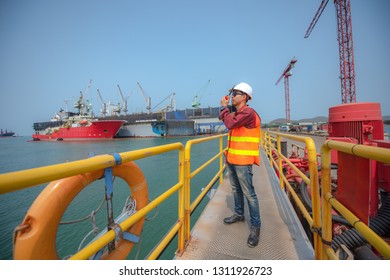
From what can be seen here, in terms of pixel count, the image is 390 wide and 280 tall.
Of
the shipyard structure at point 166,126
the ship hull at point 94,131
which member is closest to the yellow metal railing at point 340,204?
the ship hull at point 94,131

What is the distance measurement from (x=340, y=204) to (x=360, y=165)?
2.69 ft

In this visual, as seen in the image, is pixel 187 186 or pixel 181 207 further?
pixel 187 186

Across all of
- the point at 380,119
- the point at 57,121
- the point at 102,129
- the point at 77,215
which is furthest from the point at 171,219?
the point at 57,121

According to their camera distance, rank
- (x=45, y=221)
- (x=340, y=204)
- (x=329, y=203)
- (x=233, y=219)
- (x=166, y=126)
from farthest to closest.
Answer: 1. (x=166, y=126)
2. (x=233, y=219)
3. (x=329, y=203)
4. (x=340, y=204)
5. (x=45, y=221)

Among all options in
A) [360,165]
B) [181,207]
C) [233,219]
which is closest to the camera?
[360,165]

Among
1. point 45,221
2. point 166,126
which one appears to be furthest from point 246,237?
point 166,126

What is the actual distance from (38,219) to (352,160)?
100 inches

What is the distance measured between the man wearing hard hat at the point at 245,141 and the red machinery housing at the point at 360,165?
35.2 inches

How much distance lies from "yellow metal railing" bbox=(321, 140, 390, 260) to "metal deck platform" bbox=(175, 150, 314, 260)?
56 centimetres

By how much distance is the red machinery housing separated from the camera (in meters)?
1.70

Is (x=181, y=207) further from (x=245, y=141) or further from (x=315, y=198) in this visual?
(x=315, y=198)

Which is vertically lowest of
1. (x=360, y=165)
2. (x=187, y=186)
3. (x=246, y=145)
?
(x=187, y=186)

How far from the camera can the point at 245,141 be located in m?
2.24

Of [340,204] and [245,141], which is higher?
[245,141]
